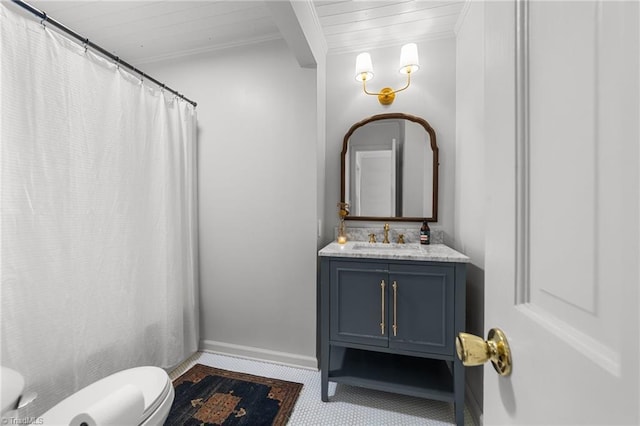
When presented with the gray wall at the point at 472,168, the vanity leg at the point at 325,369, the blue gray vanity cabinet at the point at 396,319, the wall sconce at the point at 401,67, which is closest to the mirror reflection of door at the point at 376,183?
Result: the wall sconce at the point at 401,67

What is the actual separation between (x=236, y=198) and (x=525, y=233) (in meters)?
1.90

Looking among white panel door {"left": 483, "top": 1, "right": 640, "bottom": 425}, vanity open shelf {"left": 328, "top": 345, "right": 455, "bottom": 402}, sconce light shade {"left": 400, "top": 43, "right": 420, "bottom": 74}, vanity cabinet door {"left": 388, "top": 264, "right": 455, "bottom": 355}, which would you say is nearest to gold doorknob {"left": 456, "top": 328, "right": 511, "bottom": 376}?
white panel door {"left": 483, "top": 1, "right": 640, "bottom": 425}

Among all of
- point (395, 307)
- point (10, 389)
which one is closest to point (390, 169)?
point (395, 307)

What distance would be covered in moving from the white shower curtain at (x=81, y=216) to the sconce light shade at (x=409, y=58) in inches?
64.7

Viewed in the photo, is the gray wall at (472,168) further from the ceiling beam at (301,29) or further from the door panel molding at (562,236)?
the door panel molding at (562,236)

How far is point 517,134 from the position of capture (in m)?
0.41

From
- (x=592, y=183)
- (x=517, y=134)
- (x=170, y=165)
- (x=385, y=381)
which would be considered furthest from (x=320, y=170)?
(x=592, y=183)

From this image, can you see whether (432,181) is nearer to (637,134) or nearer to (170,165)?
(637,134)

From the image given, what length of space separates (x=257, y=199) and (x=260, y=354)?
120 cm

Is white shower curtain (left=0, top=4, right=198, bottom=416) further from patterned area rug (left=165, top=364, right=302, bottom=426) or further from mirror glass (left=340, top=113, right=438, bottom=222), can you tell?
mirror glass (left=340, top=113, right=438, bottom=222)

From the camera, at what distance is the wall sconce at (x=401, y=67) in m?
1.73

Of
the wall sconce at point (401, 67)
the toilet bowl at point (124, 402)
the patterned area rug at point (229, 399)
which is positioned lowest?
the patterned area rug at point (229, 399)

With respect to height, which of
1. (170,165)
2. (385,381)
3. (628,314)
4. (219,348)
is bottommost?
(219,348)

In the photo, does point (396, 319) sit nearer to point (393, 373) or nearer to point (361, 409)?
point (393, 373)
